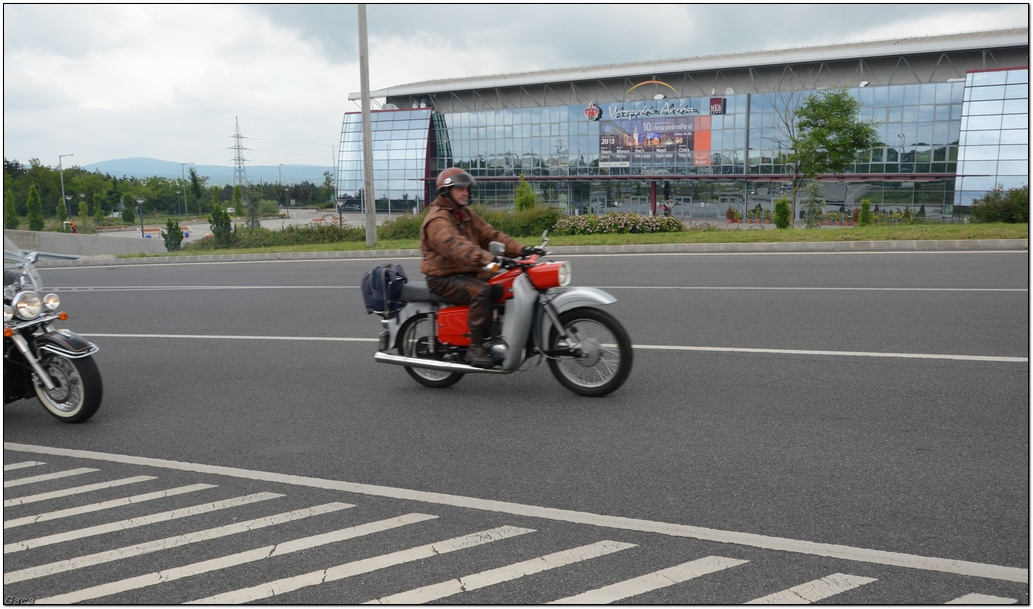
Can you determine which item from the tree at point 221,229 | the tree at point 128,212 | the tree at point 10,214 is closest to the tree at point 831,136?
the tree at point 221,229

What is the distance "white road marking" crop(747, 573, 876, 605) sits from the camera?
3.20 metres

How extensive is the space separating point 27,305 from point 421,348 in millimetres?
2987

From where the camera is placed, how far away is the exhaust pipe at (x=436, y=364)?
255 inches

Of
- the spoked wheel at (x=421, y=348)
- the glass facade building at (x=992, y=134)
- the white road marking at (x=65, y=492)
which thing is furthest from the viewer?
the glass facade building at (x=992, y=134)

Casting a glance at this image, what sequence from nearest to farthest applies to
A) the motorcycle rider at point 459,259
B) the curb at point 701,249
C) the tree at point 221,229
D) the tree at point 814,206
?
the motorcycle rider at point 459,259
the curb at point 701,249
the tree at point 221,229
the tree at point 814,206

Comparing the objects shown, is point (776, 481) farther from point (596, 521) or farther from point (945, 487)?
point (596, 521)

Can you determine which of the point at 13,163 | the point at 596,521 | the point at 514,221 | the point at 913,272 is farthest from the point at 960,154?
the point at 13,163

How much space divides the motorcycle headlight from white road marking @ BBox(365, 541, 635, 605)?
4.13 m

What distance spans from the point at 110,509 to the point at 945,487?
14.9 ft

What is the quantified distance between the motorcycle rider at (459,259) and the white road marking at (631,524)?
80.8 inches

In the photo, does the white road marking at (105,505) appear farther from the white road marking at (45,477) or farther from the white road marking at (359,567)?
the white road marking at (359,567)

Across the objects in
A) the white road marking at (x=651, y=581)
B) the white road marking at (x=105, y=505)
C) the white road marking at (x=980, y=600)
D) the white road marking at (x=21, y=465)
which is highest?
the white road marking at (x=980, y=600)

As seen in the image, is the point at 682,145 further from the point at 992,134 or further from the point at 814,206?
the point at 992,134

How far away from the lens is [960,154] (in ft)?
163
